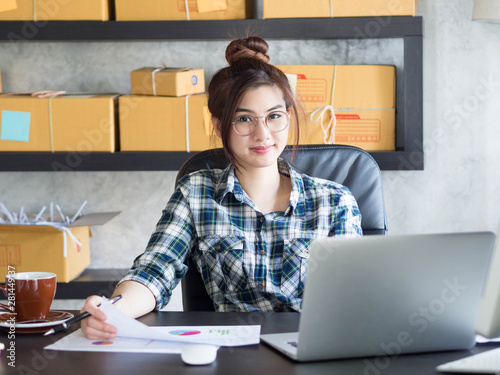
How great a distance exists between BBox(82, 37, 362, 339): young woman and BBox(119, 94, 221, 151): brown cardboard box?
0.71 metres

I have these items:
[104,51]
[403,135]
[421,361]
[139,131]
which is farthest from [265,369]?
[104,51]

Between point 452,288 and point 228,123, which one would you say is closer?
point 452,288

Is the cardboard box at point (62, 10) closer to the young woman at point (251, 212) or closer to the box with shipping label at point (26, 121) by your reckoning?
the box with shipping label at point (26, 121)

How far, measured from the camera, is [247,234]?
60.5 inches

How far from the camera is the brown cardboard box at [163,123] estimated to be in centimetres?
230

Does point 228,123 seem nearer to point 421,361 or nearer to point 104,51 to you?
point 421,361

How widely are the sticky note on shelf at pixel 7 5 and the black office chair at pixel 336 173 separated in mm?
1146

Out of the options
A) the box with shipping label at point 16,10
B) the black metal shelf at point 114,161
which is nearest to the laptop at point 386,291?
the black metal shelf at point 114,161

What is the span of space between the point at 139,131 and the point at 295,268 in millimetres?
1055

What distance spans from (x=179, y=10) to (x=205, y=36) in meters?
0.14

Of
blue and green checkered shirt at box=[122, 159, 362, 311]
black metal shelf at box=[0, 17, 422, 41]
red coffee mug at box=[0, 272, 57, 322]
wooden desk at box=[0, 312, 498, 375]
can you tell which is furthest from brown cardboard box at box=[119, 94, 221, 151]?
wooden desk at box=[0, 312, 498, 375]

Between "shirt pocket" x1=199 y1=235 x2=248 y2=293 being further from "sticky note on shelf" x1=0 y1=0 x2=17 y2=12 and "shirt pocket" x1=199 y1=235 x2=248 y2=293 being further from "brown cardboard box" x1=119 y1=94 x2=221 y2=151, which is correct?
"sticky note on shelf" x1=0 y1=0 x2=17 y2=12

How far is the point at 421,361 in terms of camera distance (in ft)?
2.95

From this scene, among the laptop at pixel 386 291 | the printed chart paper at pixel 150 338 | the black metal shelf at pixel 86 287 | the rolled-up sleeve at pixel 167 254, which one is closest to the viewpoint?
the laptop at pixel 386 291
